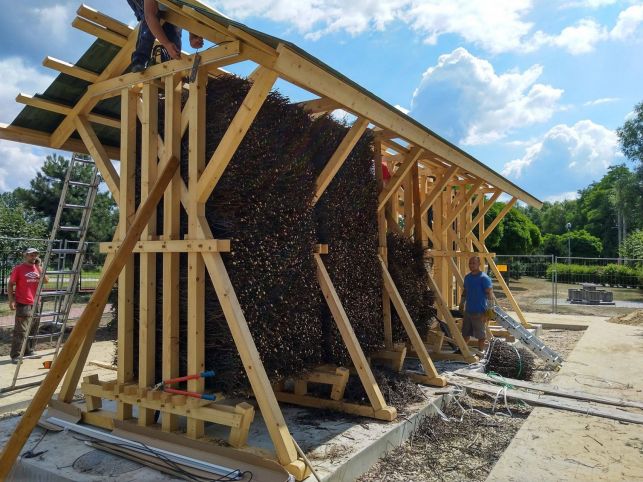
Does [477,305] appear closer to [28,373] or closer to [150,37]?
[150,37]

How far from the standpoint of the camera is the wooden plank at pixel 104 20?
13.2 ft

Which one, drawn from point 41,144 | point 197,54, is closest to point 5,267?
point 41,144

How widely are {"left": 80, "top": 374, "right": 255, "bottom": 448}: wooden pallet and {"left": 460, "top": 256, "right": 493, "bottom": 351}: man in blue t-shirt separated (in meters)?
5.53

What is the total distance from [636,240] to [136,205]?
115 feet

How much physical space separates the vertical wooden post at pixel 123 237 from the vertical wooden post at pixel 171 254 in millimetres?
513

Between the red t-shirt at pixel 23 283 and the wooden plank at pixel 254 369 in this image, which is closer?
the wooden plank at pixel 254 369

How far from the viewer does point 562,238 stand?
162 ft

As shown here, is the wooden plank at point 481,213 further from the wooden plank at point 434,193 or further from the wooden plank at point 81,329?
the wooden plank at point 81,329

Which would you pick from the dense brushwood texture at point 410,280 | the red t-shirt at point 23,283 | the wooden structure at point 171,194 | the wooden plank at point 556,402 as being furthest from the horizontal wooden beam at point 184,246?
the red t-shirt at point 23,283

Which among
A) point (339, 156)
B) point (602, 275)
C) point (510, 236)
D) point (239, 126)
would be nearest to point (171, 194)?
point (239, 126)

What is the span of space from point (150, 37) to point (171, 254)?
6.11 feet

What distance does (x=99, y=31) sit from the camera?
4.25 meters

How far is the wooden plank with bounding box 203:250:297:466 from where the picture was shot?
3.50 m

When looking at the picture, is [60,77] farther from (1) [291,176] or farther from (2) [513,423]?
(2) [513,423]
